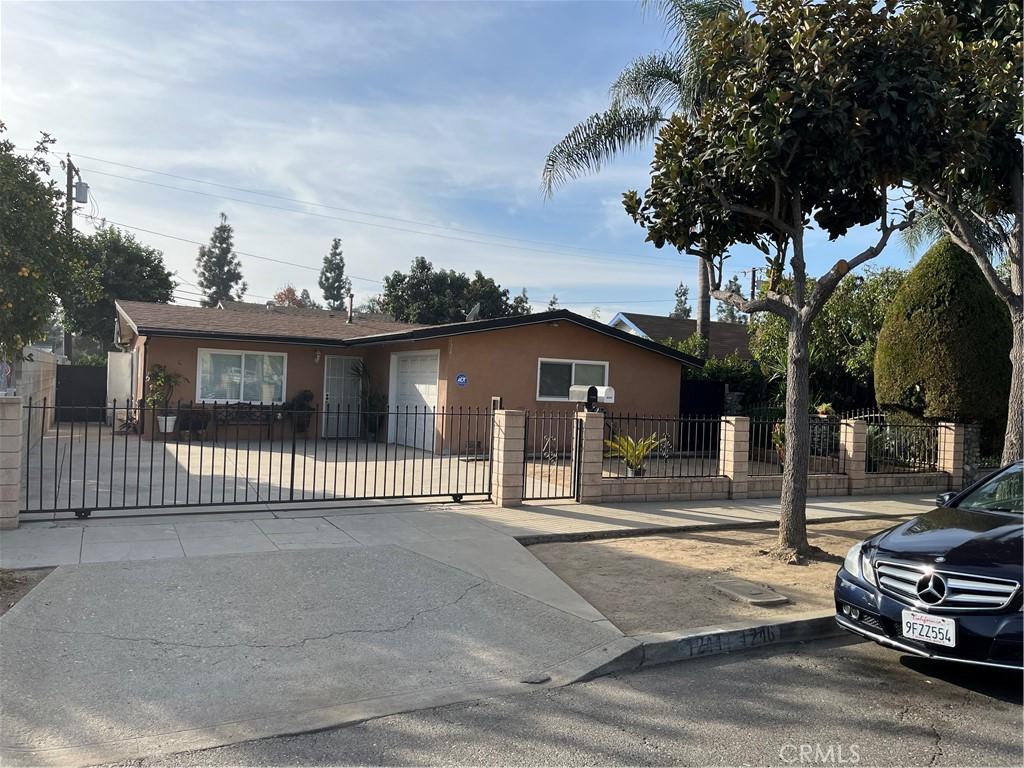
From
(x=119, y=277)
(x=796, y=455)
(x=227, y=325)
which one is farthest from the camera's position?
(x=119, y=277)

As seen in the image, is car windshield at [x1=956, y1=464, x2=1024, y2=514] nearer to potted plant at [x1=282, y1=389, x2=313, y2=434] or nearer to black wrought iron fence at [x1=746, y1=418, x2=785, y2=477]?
black wrought iron fence at [x1=746, y1=418, x2=785, y2=477]

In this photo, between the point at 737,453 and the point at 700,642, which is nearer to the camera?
the point at 700,642

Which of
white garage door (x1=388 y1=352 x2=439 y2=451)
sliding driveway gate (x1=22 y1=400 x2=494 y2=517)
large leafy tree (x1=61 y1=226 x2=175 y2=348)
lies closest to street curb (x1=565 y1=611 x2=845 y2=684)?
sliding driveway gate (x1=22 y1=400 x2=494 y2=517)

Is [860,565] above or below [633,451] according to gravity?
below

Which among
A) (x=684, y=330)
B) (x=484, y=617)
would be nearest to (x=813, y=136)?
(x=484, y=617)

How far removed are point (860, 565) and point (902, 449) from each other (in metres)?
10.0

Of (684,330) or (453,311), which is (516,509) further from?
(453,311)

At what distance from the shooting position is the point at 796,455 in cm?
809

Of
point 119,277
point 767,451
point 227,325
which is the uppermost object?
point 119,277

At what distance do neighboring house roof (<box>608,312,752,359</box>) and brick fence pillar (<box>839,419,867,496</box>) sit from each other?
48.9ft

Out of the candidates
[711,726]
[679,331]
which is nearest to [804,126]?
[711,726]

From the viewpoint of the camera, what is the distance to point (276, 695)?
14.4 ft

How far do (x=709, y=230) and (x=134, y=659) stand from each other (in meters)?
7.34

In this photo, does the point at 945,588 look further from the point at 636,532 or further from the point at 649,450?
the point at 649,450
